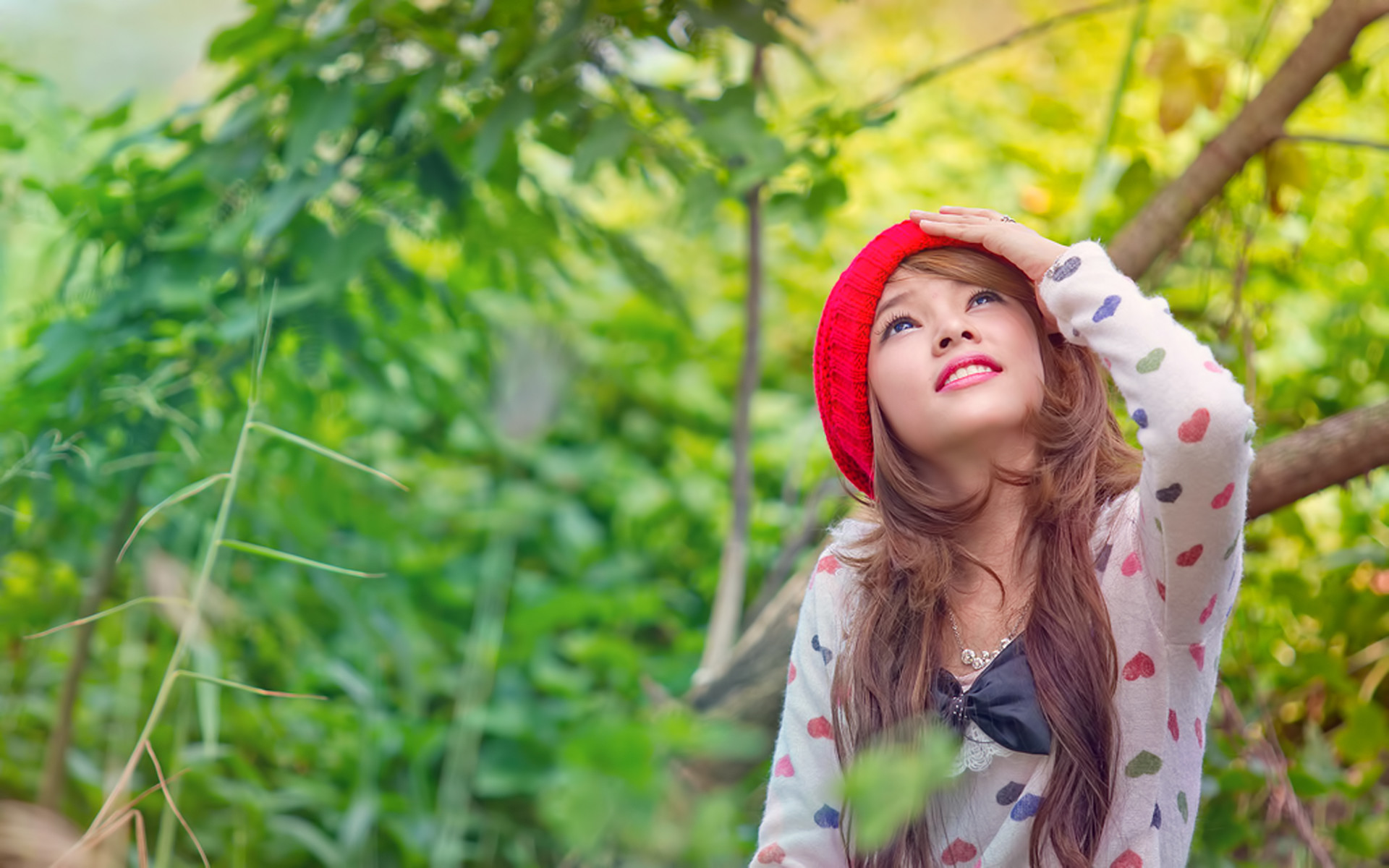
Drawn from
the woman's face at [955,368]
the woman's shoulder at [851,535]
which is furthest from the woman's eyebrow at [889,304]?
the woman's shoulder at [851,535]

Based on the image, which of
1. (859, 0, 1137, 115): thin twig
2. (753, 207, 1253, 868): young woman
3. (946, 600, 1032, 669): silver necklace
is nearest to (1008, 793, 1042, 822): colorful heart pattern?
(753, 207, 1253, 868): young woman

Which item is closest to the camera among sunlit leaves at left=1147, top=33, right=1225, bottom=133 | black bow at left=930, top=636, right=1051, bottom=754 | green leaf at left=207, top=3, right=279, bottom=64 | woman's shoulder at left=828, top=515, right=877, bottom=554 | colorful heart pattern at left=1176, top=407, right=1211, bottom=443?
colorful heart pattern at left=1176, top=407, right=1211, bottom=443

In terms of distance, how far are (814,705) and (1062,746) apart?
0.25 meters

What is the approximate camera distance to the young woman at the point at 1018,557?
823 millimetres

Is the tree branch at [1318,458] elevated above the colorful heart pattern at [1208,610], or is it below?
above

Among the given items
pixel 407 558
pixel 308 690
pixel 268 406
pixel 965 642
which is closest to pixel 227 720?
pixel 308 690

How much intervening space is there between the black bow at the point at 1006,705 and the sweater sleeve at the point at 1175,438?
0.12m

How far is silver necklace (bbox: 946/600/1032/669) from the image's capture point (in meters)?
0.94

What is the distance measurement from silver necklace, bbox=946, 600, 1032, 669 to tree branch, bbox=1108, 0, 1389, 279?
0.61 metres

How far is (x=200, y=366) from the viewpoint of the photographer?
1483 millimetres

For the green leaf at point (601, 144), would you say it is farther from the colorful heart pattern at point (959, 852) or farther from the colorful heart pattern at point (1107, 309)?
the colorful heart pattern at point (959, 852)

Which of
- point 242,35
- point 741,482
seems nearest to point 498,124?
point 242,35

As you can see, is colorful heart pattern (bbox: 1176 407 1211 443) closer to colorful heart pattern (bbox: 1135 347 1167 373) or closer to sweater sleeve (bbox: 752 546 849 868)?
colorful heart pattern (bbox: 1135 347 1167 373)

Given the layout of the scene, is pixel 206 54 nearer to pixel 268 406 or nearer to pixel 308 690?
pixel 268 406
